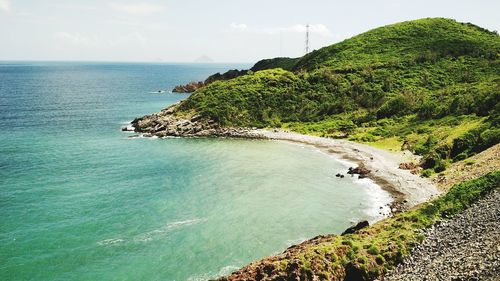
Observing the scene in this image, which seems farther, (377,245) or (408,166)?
(408,166)

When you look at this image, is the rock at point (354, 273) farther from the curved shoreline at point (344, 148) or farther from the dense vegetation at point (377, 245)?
the curved shoreline at point (344, 148)

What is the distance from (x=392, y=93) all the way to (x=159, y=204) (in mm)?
87735

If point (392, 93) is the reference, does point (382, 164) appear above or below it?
below

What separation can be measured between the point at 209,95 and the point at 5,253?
279ft

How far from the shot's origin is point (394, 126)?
308ft

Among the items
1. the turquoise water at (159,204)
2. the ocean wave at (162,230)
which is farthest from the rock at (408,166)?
the ocean wave at (162,230)

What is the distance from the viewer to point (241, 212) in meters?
53.1

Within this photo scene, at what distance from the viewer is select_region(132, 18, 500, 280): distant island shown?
32188 millimetres

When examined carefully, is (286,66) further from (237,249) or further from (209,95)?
(237,249)

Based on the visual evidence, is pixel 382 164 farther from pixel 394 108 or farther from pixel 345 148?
pixel 394 108

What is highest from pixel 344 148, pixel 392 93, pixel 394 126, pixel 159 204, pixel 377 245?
pixel 392 93

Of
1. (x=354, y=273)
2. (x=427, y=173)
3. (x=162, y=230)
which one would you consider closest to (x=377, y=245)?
(x=354, y=273)

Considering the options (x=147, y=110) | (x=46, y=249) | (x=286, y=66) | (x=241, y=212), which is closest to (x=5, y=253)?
(x=46, y=249)

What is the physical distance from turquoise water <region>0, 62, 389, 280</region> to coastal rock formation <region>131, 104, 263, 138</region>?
227 inches
